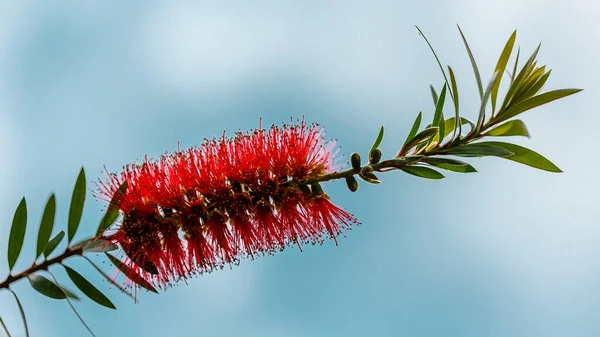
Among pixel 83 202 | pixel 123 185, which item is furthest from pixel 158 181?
pixel 83 202

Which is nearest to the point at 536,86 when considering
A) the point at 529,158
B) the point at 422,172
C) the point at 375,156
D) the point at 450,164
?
the point at 529,158

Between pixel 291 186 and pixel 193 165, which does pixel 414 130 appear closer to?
pixel 291 186

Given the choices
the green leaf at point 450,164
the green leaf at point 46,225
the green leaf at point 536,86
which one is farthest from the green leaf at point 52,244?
the green leaf at point 536,86

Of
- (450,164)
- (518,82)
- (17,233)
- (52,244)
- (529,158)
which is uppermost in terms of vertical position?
(17,233)

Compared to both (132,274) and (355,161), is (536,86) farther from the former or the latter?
(132,274)

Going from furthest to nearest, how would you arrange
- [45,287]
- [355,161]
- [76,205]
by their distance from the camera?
[76,205]
[45,287]
[355,161]

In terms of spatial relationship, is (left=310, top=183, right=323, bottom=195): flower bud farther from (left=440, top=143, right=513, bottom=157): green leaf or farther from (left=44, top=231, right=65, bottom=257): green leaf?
(left=44, top=231, right=65, bottom=257): green leaf

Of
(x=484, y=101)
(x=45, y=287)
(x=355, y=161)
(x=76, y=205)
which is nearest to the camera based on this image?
(x=484, y=101)
